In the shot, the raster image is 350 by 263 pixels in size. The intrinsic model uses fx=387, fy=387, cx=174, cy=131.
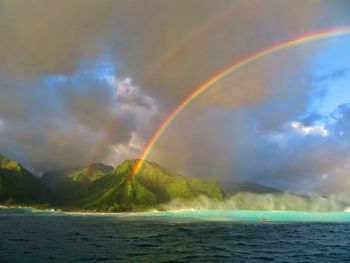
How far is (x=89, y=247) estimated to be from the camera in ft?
265

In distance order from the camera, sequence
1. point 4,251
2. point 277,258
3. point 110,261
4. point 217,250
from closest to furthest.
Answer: point 110,261, point 277,258, point 4,251, point 217,250

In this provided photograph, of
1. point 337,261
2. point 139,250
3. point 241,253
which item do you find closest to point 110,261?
point 139,250

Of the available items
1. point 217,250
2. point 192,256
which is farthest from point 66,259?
point 217,250

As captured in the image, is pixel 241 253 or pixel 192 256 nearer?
pixel 192 256

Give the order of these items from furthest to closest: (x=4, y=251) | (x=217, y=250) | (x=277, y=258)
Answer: (x=217, y=250) < (x=4, y=251) < (x=277, y=258)

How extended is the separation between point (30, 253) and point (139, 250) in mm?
20341

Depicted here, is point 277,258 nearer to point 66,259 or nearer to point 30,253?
point 66,259

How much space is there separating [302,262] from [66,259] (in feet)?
128

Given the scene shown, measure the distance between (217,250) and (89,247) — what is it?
87.3ft

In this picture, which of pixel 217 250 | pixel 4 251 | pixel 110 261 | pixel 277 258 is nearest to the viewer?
pixel 110 261

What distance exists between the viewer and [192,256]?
6938cm

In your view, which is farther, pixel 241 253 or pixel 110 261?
pixel 241 253

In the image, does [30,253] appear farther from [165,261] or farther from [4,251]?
[165,261]

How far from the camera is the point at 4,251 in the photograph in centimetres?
7375
